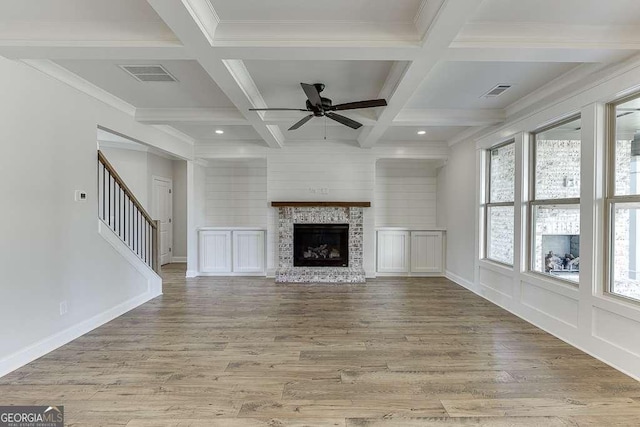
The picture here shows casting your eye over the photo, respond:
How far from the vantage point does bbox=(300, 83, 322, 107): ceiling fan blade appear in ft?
9.70

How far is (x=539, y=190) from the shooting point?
3955 mm

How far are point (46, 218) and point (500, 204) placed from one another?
17.8ft

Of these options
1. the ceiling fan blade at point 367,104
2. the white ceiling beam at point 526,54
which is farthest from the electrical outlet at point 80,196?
the white ceiling beam at point 526,54

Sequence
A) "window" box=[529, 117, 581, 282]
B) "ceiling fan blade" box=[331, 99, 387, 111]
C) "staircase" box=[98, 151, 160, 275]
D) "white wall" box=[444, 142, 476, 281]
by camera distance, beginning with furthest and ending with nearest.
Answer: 1. "white wall" box=[444, 142, 476, 281]
2. "staircase" box=[98, 151, 160, 275]
3. "window" box=[529, 117, 581, 282]
4. "ceiling fan blade" box=[331, 99, 387, 111]

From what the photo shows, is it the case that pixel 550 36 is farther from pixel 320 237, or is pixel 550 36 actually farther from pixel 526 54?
pixel 320 237

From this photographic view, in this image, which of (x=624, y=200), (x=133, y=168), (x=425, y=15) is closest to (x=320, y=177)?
(x=133, y=168)

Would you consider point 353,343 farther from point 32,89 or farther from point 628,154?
point 32,89

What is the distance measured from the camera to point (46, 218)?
3.05 metres

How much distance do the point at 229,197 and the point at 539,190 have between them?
5892 mm

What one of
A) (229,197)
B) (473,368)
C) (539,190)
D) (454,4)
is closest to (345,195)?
(229,197)

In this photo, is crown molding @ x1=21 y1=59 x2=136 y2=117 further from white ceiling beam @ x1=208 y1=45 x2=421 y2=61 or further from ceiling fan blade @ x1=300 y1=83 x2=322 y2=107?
ceiling fan blade @ x1=300 y1=83 x2=322 y2=107

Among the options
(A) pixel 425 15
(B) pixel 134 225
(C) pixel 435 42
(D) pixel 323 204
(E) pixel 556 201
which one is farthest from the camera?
(D) pixel 323 204

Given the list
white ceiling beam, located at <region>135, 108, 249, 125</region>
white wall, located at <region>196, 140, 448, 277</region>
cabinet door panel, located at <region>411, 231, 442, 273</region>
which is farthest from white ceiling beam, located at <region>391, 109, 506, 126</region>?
cabinet door panel, located at <region>411, 231, 442, 273</region>

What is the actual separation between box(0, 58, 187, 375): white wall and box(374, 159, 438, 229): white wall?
205 inches
